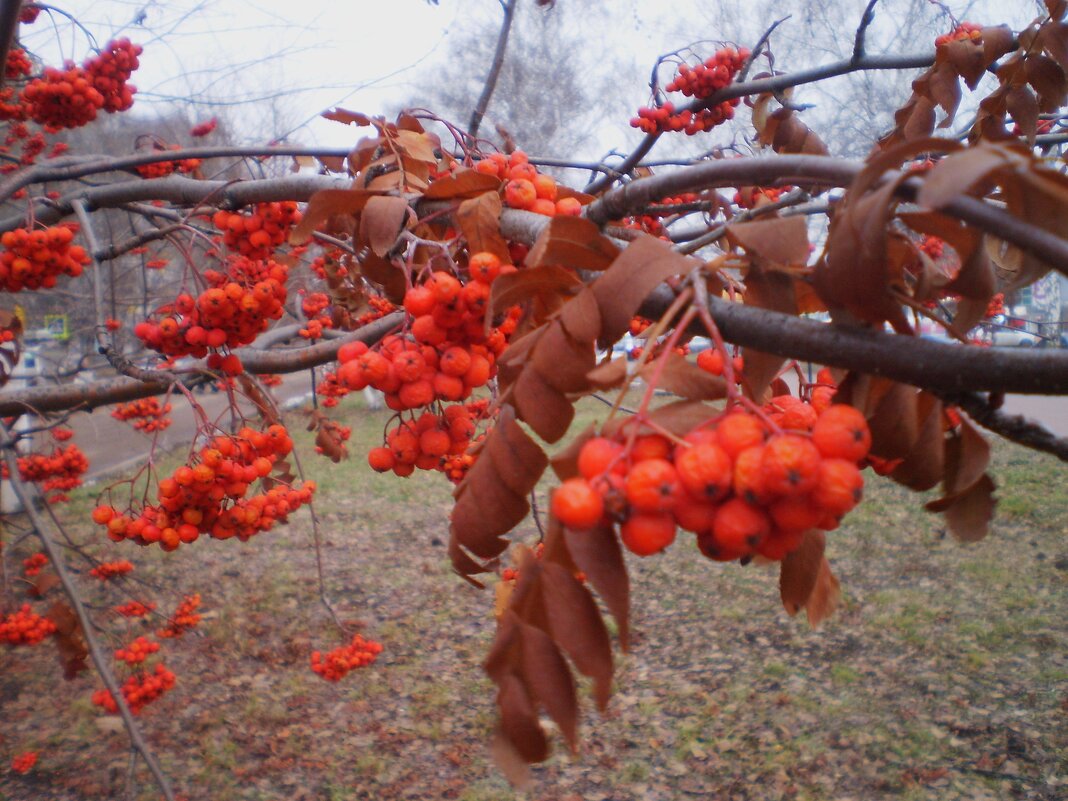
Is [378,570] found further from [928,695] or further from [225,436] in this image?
[225,436]

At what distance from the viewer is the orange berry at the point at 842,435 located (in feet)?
2.57

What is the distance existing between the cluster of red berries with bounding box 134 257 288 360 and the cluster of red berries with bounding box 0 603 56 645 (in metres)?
3.21

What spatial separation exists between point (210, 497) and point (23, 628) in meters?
3.15

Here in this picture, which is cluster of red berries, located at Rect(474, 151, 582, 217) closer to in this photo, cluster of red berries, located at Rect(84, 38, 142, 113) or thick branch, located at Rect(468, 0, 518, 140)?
thick branch, located at Rect(468, 0, 518, 140)

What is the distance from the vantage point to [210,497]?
244cm

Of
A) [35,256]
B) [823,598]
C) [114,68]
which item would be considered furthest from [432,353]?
[114,68]

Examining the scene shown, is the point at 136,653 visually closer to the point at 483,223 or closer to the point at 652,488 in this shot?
the point at 483,223

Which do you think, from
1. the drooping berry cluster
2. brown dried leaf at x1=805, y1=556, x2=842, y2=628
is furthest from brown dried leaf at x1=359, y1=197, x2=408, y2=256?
the drooping berry cluster

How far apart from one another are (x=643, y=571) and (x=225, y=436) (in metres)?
6.27

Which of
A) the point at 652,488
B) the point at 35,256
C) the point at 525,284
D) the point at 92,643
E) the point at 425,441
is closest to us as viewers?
the point at 652,488

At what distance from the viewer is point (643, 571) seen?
26.3 feet

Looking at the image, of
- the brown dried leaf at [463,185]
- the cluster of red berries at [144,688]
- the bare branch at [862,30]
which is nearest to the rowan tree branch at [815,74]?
the bare branch at [862,30]

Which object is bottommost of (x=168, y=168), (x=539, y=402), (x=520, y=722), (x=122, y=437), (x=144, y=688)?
(x=144, y=688)

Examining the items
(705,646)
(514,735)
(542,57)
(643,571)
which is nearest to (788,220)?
(514,735)
